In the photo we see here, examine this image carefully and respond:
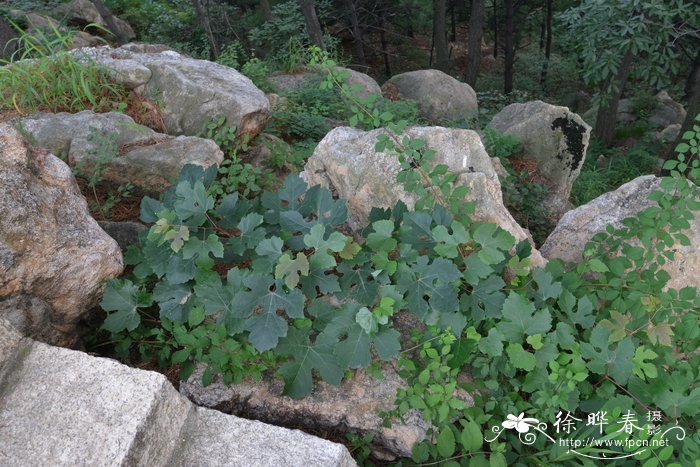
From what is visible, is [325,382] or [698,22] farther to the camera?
[698,22]

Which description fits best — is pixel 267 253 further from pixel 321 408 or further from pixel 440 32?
pixel 440 32

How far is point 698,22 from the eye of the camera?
21.6ft

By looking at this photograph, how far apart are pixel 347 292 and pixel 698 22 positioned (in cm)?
673

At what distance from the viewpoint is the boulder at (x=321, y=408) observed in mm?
2412

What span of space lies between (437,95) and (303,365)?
8.26m

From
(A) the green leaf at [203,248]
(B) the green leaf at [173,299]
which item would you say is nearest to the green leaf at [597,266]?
(A) the green leaf at [203,248]

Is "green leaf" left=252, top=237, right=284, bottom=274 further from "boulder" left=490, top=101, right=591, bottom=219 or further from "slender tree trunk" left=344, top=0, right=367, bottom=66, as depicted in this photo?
"slender tree trunk" left=344, top=0, right=367, bottom=66

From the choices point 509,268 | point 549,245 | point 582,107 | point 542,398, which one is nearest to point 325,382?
point 542,398

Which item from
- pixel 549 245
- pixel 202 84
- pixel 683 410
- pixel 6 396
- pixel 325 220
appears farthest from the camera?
pixel 202 84

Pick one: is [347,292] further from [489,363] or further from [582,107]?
[582,107]

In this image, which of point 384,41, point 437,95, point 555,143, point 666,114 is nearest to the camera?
point 555,143

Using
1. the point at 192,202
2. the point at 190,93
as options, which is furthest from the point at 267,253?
the point at 190,93

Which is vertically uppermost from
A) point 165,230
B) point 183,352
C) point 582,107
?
point 165,230

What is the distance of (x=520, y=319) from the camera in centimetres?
236
